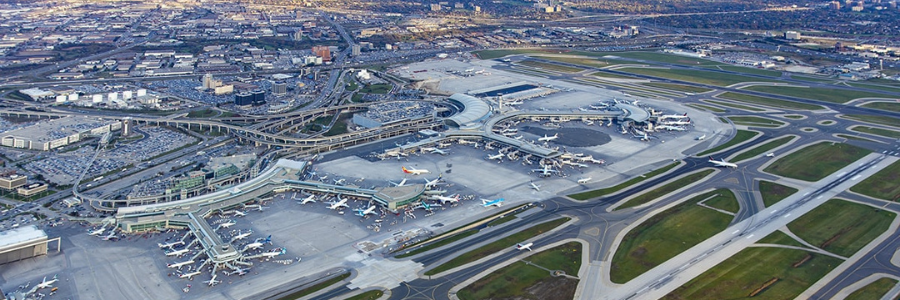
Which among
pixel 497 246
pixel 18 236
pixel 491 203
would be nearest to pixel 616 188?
pixel 491 203

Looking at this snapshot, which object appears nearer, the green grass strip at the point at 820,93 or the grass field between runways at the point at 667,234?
the grass field between runways at the point at 667,234

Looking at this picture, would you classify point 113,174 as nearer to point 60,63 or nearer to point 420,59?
point 60,63


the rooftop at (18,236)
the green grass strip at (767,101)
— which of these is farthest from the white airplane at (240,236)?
the green grass strip at (767,101)

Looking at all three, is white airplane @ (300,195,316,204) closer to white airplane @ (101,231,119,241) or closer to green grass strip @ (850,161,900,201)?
white airplane @ (101,231,119,241)

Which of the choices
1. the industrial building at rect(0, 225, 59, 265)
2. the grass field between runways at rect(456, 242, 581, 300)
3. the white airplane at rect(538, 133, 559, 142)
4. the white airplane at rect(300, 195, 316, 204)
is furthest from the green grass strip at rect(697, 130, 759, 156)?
the industrial building at rect(0, 225, 59, 265)

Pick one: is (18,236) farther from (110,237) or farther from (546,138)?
(546,138)

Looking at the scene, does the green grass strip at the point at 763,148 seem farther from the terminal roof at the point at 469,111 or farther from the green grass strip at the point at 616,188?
the terminal roof at the point at 469,111
